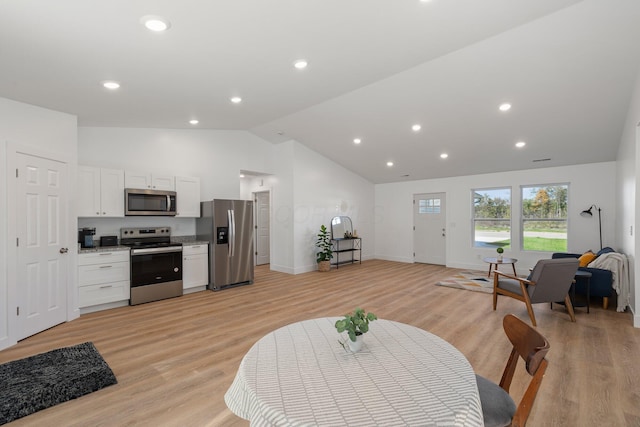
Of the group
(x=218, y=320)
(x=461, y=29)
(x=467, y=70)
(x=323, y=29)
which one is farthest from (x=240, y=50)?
(x=218, y=320)

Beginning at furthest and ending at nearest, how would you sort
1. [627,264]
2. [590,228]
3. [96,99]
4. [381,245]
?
[381,245] < [590,228] < [627,264] < [96,99]

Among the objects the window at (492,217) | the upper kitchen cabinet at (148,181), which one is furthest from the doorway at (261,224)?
the window at (492,217)

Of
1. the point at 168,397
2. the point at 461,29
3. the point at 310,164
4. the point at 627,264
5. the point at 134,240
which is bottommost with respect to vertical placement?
the point at 168,397

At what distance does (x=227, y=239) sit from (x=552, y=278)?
490cm

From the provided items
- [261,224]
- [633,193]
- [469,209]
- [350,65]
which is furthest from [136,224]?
[469,209]

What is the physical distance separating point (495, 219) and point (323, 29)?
6446mm

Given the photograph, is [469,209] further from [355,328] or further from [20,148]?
[20,148]

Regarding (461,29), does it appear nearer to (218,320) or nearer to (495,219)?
(218,320)

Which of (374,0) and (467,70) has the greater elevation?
(467,70)

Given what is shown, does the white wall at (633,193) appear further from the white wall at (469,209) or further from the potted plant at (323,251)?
the potted plant at (323,251)

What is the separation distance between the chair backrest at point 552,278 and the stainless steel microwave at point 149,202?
5.32 meters

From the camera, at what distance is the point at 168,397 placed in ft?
7.39

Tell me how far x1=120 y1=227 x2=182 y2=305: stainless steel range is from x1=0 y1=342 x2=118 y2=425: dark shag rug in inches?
66.6

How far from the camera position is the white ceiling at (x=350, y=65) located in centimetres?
227
